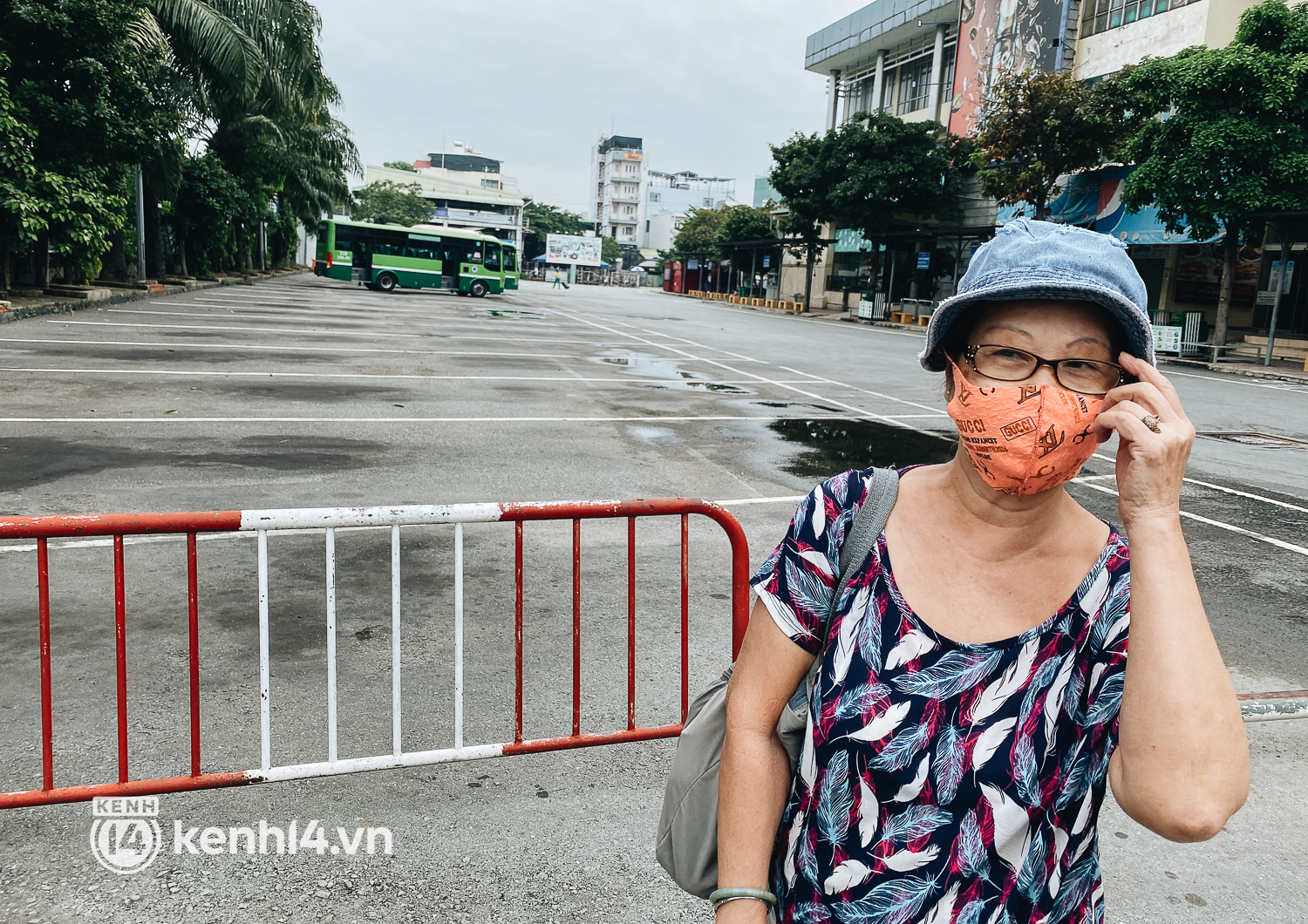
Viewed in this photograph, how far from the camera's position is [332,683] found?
10.4ft

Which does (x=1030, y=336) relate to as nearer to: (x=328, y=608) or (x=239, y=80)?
(x=328, y=608)

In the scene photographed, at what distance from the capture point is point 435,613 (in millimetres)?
4969

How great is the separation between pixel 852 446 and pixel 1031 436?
371 inches

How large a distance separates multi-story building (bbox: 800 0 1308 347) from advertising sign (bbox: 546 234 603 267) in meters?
66.1

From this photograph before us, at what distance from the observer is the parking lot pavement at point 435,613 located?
9.36ft

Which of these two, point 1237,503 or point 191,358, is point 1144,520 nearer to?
point 1237,503

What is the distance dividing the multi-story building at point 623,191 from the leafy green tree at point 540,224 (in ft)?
54.9

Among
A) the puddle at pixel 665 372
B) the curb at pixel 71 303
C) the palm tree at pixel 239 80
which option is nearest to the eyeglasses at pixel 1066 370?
the puddle at pixel 665 372

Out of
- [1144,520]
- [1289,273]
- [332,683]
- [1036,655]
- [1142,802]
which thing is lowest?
[332,683]

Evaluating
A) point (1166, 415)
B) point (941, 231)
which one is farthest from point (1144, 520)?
point (941, 231)

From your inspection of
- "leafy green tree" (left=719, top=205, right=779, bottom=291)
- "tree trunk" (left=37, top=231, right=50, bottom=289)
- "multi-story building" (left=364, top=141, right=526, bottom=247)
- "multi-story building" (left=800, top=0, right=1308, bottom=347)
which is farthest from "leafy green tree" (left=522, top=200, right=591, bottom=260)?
"tree trunk" (left=37, top=231, right=50, bottom=289)

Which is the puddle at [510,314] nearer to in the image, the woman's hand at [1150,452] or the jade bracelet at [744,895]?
the jade bracelet at [744,895]

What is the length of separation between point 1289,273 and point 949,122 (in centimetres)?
1928

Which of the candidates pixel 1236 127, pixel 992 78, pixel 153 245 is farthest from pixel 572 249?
pixel 1236 127
